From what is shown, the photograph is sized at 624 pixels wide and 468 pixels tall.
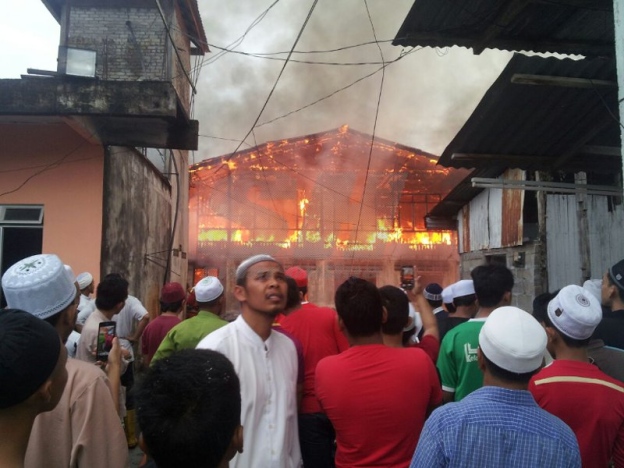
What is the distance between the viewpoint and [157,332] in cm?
489

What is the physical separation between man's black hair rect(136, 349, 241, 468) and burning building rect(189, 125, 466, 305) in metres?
18.9

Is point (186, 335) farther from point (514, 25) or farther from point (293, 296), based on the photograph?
point (514, 25)

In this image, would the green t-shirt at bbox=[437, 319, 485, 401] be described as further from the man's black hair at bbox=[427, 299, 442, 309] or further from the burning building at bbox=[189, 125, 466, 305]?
the burning building at bbox=[189, 125, 466, 305]

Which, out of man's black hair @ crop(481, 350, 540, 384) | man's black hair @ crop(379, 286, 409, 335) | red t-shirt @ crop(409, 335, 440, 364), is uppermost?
man's black hair @ crop(379, 286, 409, 335)

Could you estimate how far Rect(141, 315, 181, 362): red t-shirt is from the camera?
16.0 feet

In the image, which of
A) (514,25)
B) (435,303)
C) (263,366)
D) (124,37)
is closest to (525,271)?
(435,303)

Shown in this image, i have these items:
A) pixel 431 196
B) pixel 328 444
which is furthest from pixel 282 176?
pixel 328 444

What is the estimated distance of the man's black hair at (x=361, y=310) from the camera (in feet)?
8.33

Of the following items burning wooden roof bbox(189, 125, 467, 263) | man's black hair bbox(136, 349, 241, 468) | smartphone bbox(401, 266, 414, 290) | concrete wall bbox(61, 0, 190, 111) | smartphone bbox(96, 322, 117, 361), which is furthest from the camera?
burning wooden roof bbox(189, 125, 467, 263)

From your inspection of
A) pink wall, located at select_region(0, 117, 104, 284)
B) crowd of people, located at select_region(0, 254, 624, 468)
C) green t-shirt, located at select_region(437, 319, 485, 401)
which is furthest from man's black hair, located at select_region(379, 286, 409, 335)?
pink wall, located at select_region(0, 117, 104, 284)

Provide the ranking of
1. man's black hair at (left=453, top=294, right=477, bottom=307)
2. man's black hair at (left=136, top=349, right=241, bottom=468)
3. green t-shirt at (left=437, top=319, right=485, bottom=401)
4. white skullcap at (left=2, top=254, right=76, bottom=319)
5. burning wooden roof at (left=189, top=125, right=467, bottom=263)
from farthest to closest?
burning wooden roof at (left=189, top=125, right=467, bottom=263), man's black hair at (left=453, top=294, right=477, bottom=307), green t-shirt at (left=437, top=319, right=485, bottom=401), white skullcap at (left=2, top=254, right=76, bottom=319), man's black hair at (left=136, top=349, right=241, bottom=468)

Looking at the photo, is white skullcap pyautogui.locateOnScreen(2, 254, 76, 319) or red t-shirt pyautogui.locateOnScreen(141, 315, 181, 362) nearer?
white skullcap pyautogui.locateOnScreen(2, 254, 76, 319)

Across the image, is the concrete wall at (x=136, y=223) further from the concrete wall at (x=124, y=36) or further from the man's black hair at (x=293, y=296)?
the man's black hair at (x=293, y=296)

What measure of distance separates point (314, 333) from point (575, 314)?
1747 mm
